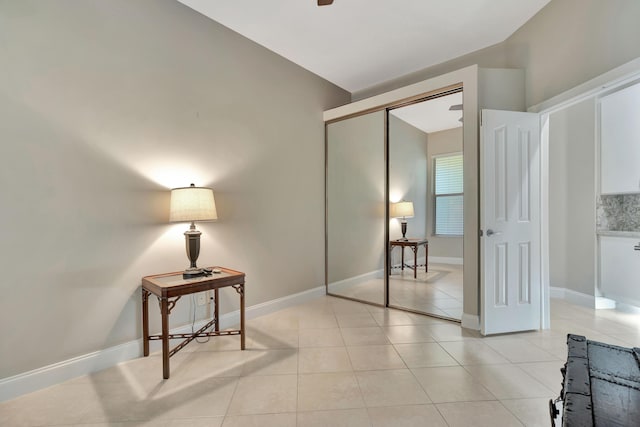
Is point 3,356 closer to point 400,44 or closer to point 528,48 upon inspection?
point 400,44

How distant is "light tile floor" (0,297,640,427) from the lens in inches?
60.8

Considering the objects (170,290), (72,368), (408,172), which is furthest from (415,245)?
(72,368)

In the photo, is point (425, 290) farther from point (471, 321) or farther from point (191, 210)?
point (191, 210)

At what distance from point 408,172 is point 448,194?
525 millimetres

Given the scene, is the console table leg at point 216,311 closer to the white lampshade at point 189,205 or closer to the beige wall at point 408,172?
the white lampshade at point 189,205

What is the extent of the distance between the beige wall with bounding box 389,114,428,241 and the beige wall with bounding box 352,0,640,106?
1039 mm

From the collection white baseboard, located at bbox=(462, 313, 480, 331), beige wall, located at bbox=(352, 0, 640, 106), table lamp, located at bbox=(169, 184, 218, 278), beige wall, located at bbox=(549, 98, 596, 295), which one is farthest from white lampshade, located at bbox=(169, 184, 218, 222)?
beige wall, located at bbox=(549, 98, 596, 295)

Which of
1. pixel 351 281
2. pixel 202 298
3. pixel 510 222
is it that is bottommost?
pixel 351 281

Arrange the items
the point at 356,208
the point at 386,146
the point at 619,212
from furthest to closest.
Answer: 1. the point at 356,208
2. the point at 386,146
3. the point at 619,212

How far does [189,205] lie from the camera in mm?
2197

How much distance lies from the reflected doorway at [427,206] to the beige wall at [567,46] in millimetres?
723

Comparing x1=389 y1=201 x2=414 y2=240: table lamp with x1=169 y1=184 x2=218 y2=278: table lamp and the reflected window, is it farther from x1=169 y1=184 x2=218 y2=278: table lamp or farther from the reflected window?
x1=169 y1=184 x2=218 y2=278: table lamp

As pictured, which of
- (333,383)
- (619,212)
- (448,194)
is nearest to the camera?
(333,383)

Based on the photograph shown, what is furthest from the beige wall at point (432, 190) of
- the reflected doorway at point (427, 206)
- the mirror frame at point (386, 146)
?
the mirror frame at point (386, 146)
